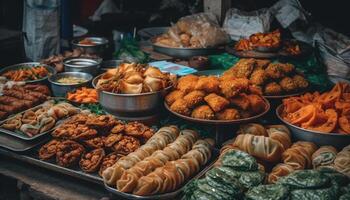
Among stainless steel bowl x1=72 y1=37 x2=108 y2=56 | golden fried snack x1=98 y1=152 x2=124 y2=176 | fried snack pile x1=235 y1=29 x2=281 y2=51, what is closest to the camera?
golden fried snack x1=98 y1=152 x2=124 y2=176

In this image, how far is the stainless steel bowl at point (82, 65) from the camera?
208 inches

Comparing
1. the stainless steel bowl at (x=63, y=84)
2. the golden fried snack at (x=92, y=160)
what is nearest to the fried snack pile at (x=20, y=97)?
the stainless steel bowl at (x=63, y=84)

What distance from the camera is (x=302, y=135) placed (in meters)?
3.56

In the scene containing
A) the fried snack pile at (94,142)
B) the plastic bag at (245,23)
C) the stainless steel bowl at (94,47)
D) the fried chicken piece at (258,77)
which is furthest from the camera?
the stainless steel bowl at (94,47)

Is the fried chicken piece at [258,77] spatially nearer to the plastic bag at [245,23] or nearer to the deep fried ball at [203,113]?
the deep fried ball at [203,113]

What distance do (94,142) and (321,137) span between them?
186cm

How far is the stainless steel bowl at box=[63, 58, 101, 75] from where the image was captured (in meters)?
5.27

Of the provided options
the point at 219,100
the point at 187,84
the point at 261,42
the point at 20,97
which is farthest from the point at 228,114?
the point at 20,97

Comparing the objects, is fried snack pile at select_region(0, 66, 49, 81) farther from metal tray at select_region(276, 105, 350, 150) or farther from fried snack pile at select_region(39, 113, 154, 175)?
metal tray at select_region(276, 105, 350, 150)

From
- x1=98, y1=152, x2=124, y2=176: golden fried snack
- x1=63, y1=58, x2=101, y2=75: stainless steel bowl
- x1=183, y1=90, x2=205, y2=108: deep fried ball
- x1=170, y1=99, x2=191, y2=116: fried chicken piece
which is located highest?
x1=183, y1=90, x2=205, y2=108: deep fried ball

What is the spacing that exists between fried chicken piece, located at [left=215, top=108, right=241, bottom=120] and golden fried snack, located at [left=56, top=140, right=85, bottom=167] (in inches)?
46.4

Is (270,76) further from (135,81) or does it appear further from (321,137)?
(135,81)

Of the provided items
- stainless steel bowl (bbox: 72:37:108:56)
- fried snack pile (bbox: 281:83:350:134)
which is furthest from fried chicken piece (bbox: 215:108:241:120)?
stainless steel bowl (bbox: 72:37:108:56)

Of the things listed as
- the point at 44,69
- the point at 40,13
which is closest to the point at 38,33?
the point at 40,13
